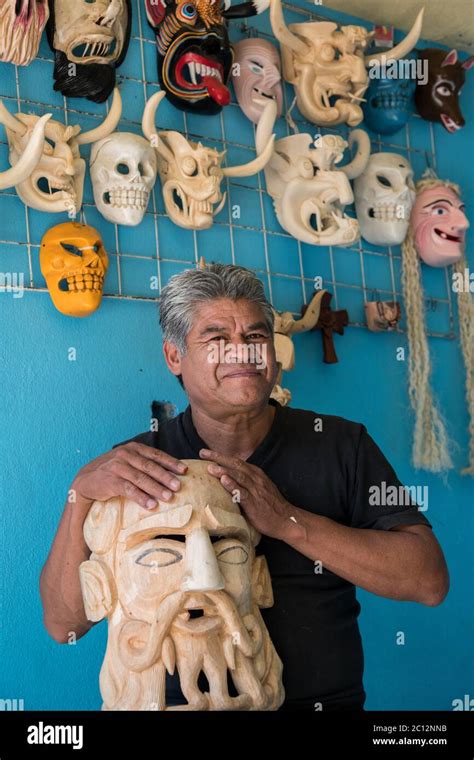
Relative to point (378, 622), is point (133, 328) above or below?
above

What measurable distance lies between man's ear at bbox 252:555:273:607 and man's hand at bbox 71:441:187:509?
24 centimetres

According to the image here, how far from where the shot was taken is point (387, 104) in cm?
333

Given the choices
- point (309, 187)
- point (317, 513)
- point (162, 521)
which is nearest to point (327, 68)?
point (309, 187)

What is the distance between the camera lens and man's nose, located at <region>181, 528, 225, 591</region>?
1609 mm

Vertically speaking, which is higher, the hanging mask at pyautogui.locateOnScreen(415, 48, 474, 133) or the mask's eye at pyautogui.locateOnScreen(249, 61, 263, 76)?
the hanging mask at pyautogui.locateOnScreen(415, 48, 474, 133)

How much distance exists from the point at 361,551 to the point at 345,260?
5.37 feet

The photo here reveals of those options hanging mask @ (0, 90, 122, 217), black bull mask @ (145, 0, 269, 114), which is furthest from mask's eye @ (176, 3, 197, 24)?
hanging mask @ (0, 90, 122, 217)

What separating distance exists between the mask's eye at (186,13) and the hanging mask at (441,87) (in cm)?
99

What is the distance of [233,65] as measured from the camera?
3033mm

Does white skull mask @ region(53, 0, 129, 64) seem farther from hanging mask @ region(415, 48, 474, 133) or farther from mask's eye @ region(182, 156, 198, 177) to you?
hanging mask @ region(415, 48, 474, 133)

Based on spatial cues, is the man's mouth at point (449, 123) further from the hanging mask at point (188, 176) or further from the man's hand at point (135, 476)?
the man's hand at point (135, 476)

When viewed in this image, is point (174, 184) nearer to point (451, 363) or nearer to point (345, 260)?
point (345, 260)

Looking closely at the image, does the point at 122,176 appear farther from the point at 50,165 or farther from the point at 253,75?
the point at 253,75

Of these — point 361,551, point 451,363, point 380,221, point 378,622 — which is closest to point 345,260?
point 380,221
